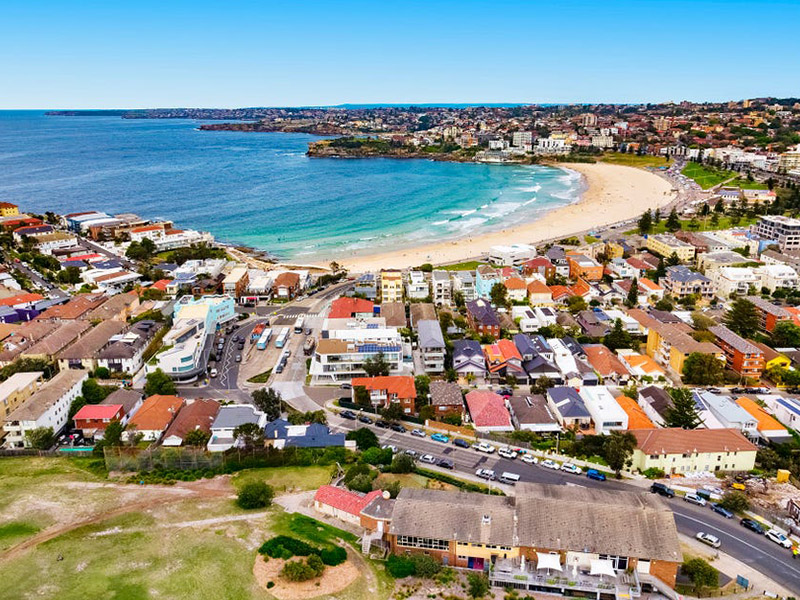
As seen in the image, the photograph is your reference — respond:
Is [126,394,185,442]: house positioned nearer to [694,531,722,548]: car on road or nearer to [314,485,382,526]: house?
[314,485,382,526]: house

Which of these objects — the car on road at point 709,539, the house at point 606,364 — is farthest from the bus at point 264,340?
the car on road at point 709,539

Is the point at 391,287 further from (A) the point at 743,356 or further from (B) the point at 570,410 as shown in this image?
(A) the point at 743,356

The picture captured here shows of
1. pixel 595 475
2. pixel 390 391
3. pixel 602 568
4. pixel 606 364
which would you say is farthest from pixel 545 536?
pixel 606 364

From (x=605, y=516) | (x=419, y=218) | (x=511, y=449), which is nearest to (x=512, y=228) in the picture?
(x=419, y=218)

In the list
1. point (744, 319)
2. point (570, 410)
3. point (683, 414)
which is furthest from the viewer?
point (744, 319)

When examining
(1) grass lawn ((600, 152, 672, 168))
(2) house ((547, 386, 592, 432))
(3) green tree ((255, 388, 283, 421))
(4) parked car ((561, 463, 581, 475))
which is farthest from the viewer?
(1) grass lawn ((600, 152, 672, 168))

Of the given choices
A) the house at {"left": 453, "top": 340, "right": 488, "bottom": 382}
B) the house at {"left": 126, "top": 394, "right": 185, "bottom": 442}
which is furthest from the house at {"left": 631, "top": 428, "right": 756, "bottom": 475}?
the house at {"left": 126, "top": 394, "right": 185, "bottom": 442}

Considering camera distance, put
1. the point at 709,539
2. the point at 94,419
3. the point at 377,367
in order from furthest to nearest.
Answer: the point at 377,367 < the point at 94,419 < the point at 709,539
